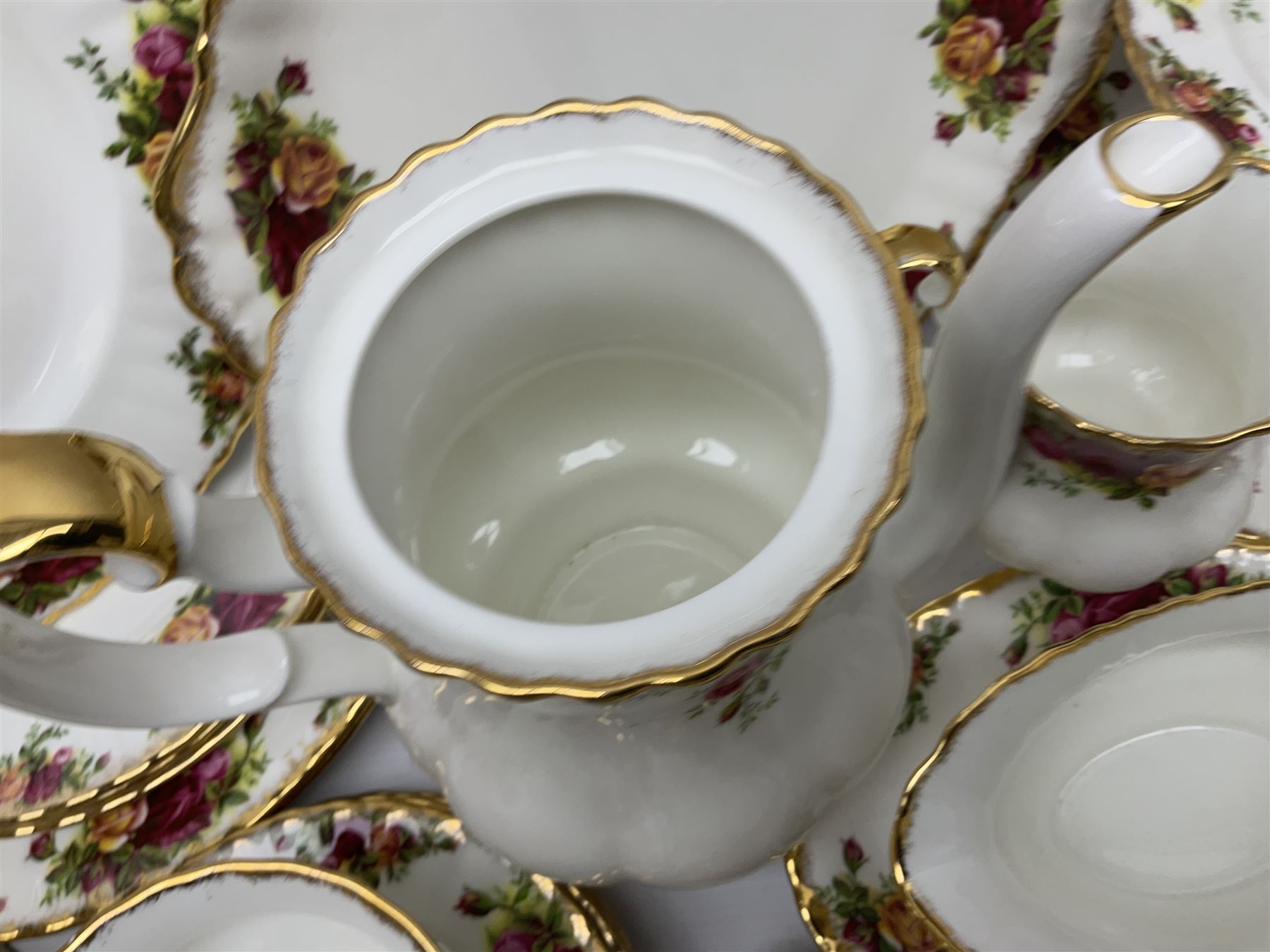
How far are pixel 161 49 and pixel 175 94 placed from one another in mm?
22

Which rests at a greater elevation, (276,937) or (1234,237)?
(1234,237)

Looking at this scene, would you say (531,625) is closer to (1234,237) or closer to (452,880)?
(452,880)

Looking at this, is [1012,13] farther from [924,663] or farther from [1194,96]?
[924,663]

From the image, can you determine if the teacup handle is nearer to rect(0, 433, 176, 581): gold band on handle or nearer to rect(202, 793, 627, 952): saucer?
rect(0, 433, 176, 581): gold band on handle

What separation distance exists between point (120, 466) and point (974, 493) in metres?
0.24

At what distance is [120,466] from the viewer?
0.74 ft

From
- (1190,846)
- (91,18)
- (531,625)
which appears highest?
(91,18)

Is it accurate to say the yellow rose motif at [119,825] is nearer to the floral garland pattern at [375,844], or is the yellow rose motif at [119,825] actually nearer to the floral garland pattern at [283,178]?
the floral garland pattern at [375,844]

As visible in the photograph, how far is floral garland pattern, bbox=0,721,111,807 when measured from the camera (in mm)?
482

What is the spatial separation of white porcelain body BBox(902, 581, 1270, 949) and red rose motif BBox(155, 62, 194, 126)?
0.50 metres

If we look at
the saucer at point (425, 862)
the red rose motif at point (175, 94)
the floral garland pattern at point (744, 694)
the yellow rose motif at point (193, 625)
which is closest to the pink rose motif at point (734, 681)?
the floral garland pattern at point (744, 694)

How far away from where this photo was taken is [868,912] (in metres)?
0.43

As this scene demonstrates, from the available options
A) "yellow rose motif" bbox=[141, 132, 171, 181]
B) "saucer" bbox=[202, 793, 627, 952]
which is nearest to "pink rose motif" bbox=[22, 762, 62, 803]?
"saucer" bbox=[202, 793, 627, 952]

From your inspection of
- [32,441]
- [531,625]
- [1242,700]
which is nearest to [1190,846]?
[1242,700]
